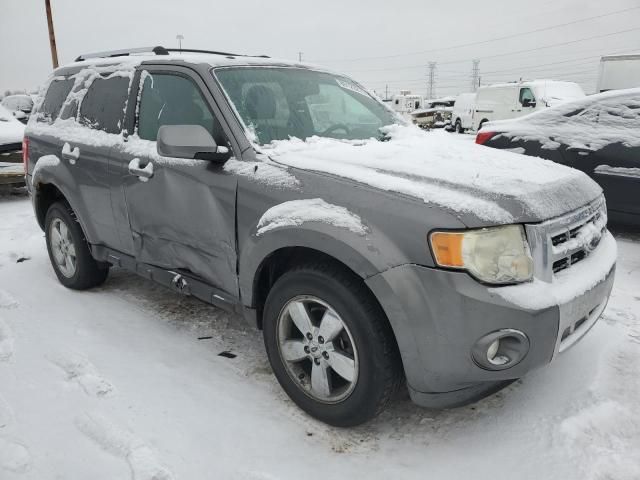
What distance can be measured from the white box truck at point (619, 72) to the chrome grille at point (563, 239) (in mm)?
16180

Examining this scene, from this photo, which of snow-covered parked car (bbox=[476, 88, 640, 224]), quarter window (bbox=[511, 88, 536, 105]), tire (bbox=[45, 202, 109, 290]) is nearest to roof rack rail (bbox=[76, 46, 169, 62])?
tire (bbox=[45, 202, 109, 290])

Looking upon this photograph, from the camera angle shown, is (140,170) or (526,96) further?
(526,96)

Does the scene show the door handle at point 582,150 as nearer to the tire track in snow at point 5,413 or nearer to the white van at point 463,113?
the tire track in snow at point 5,413

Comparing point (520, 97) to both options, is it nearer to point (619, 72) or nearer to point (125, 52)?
point (619, 72)

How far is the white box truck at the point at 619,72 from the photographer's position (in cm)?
1587

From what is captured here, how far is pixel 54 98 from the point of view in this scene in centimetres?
424

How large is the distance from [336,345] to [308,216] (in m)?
0.62

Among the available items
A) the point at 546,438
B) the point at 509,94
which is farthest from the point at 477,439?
the point at 509,94

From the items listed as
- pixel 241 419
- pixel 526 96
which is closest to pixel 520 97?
pixel 526 96

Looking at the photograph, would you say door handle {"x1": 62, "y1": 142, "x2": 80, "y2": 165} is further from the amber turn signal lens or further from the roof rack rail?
the amber turn signal lens

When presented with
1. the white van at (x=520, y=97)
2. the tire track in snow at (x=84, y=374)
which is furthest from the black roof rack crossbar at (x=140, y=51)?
the white van at (x=520, y=97)

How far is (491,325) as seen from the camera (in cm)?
197

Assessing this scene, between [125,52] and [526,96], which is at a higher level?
[125,52]

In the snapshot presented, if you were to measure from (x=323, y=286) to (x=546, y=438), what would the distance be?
4.07 ft
